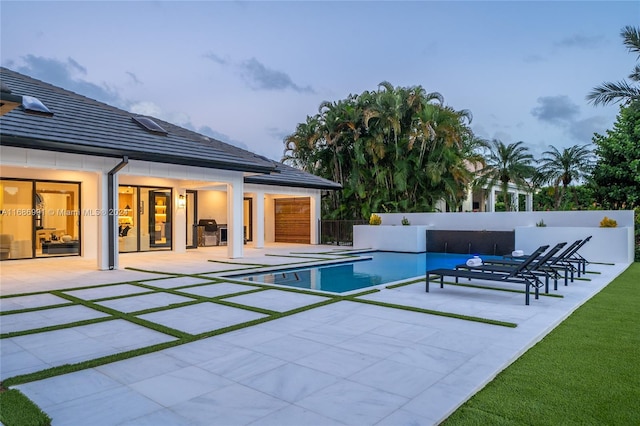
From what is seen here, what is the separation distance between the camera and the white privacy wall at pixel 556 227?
14.1 metres

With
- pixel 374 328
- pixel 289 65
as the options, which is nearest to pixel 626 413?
pixel 374 328

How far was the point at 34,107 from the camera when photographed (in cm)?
1159

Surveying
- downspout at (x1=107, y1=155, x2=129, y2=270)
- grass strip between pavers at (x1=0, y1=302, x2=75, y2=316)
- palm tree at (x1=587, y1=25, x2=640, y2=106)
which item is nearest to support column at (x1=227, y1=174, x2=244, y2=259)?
downspout at (x1=107, y1=155, x2=129, y2=270)

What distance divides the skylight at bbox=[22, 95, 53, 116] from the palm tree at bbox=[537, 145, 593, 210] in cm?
2445

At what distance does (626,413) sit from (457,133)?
20.2 meters

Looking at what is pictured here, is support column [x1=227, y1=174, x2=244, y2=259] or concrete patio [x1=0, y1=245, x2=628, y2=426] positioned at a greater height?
support column [x1=227, y1=174, x2=244, y2=259]

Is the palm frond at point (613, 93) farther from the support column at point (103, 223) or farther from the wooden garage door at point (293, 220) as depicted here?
the support column at point (103, 223)

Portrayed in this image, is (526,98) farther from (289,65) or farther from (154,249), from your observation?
(154,249)

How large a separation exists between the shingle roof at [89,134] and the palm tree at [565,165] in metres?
17.5

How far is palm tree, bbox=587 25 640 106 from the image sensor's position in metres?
13.8

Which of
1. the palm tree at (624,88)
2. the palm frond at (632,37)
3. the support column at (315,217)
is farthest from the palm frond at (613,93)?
the support column at (315,217)

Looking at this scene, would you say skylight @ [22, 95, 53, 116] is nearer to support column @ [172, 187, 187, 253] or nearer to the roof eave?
the roof eave

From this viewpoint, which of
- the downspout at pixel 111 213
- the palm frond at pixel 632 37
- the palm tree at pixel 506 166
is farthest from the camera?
the palm tree at pixel 506 166

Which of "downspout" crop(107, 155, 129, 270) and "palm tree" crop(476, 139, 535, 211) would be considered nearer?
"downspout" crop(107, 155, 129, 270)
